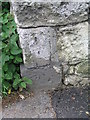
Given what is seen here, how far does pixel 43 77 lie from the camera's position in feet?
7.45

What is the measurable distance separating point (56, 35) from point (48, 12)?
22cm

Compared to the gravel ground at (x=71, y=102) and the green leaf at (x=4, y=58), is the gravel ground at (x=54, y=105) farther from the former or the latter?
the green leaf at (x=4, y=58)

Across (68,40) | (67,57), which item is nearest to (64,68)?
(67,57)

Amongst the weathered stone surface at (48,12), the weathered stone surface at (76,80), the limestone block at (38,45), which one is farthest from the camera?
the weathered stone surface at (76,80)

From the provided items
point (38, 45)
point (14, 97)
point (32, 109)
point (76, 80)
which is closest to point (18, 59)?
point (38, 45)

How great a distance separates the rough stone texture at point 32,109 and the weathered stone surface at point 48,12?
0.67 metres

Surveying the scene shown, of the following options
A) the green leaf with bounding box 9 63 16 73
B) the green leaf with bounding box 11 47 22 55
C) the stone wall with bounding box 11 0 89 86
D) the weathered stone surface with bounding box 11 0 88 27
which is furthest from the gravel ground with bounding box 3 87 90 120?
the weathered stone surface with bounding box 11 0 88 27

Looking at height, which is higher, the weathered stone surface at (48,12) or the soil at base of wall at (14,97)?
the weathered stone surface at (48,12)

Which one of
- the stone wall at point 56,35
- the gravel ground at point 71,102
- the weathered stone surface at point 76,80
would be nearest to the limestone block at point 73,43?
the stone wall at point 56,35

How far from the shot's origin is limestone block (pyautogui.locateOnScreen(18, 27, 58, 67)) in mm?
2090

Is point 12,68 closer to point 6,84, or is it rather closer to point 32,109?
point 6,84

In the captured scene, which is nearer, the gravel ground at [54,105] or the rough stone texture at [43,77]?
the gravel ground at [54,105]

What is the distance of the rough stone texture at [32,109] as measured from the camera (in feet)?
6.75

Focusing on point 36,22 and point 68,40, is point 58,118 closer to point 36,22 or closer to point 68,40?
point 68,40
